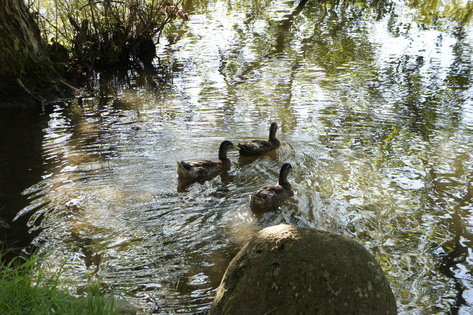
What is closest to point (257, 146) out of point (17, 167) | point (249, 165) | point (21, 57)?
point (249, 165)

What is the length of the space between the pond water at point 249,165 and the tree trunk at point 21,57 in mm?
1190

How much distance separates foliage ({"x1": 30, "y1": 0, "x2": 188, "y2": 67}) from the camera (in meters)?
15.3

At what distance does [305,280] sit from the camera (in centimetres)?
503

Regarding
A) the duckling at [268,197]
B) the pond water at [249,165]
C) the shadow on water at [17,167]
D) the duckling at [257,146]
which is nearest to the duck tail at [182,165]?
the pond water at [249,165]

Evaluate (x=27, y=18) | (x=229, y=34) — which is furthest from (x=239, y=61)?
(x=27, y=18)

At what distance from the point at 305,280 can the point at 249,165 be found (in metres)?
5.33

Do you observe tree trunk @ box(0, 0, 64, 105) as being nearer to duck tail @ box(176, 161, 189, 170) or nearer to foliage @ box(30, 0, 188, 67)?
foliage @ box(30, 0, 188, 67)

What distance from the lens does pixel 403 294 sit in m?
6.06

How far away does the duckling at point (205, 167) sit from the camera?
904 centimetres

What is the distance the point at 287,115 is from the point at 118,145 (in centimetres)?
398

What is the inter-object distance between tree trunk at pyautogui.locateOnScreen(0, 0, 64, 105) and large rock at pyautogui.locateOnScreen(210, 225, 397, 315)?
992cm

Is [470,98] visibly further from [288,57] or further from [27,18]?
[27,18]

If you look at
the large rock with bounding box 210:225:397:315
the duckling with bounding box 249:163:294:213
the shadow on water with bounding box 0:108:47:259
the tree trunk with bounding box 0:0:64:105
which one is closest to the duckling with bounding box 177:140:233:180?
the duckling with bounding box 249:163:294:213

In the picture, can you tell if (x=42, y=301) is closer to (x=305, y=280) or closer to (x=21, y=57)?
(x=305, y=280)
